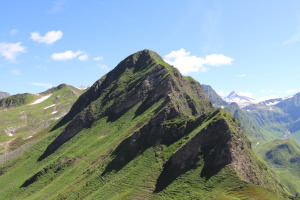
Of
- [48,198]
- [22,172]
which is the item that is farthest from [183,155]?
[22,172]

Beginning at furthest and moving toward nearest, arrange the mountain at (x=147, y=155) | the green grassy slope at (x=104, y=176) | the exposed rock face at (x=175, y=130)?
the exposed rock face at (x=175, y=130) → the mountain at (x=147, y=155) → the green grassy slope at (x=104, y=176)

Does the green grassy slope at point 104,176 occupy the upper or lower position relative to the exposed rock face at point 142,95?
lower

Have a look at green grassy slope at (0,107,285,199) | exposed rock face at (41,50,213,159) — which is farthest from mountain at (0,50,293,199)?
exposed rock face at (41,50,213,159)

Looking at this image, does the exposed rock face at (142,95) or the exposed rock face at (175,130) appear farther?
the exposed rock face at (142,95)

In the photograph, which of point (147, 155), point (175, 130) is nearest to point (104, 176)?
point (147, 155)

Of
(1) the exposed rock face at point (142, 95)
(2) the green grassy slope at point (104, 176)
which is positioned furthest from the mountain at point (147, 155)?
(1) the exposed rock face at point (142, 95)

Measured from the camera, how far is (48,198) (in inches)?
3935

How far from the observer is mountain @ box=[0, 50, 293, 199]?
67.4 m

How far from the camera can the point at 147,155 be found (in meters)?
89.3

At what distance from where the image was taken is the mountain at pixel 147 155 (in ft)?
221

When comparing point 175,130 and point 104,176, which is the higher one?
point 175,130

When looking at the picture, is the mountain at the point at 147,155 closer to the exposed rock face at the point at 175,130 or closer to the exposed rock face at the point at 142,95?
the exposed rock face at the point at 175,130

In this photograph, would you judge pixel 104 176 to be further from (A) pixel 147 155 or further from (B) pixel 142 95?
(B) pixel 142 95

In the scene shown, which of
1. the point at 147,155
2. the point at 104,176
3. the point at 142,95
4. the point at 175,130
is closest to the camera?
the point at 147,155
